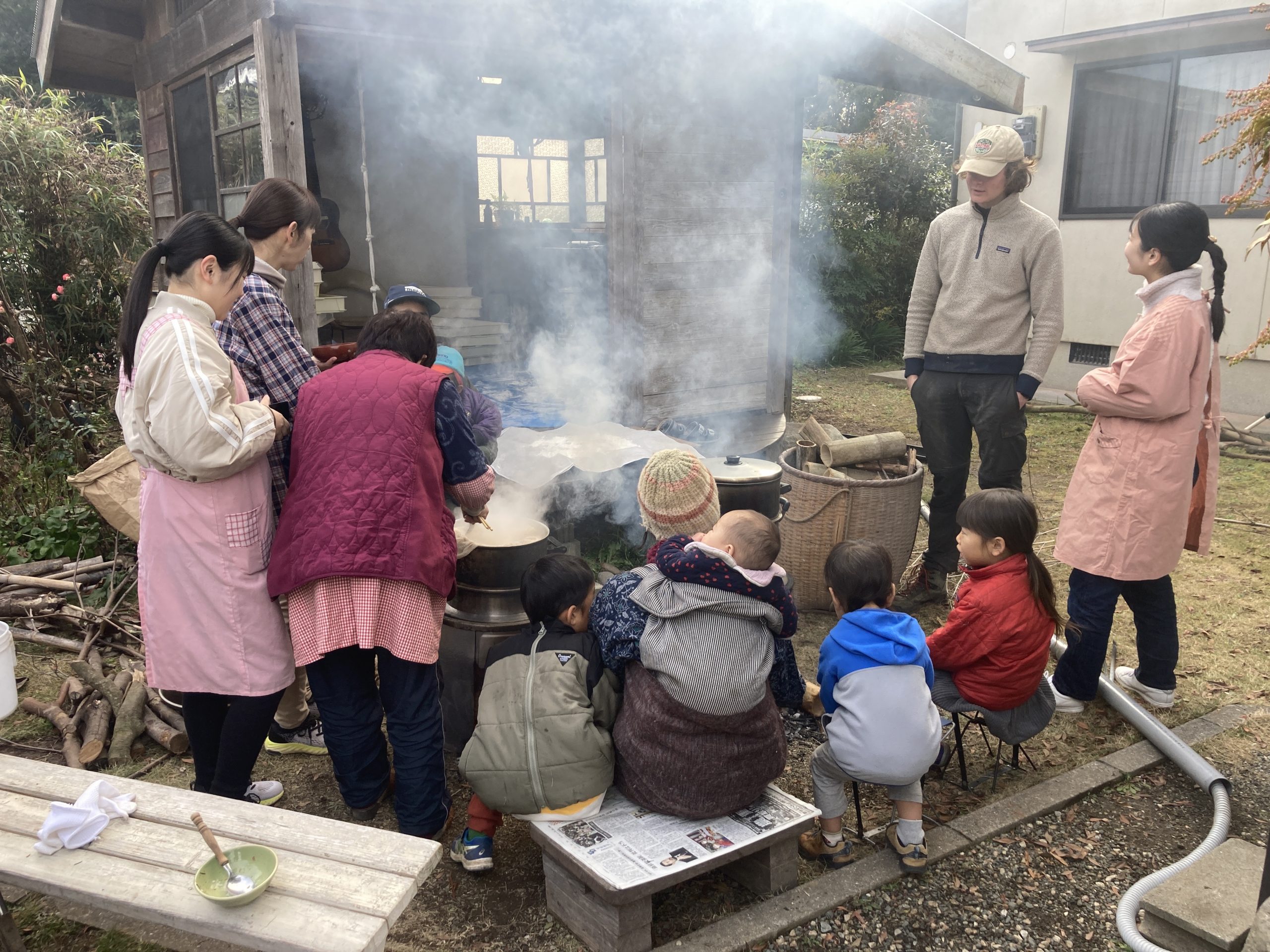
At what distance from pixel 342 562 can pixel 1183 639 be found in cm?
421

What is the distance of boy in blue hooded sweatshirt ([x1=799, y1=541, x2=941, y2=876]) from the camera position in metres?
2.75

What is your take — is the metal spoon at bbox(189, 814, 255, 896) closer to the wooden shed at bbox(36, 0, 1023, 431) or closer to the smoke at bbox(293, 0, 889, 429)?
the wooden shed at bbox(36, 0, 1023, 431)

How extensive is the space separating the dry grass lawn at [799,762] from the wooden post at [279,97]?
290 cm

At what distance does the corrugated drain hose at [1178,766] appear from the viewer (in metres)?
2.59

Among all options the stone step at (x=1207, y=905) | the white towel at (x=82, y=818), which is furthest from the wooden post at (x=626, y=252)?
the white towel at (x=82, y=818)

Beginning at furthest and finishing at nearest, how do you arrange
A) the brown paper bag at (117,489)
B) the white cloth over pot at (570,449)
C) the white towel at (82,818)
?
the white cloth over pot at (570,449) < the brown paper bag at (117,489) < the white towel at (82,818)

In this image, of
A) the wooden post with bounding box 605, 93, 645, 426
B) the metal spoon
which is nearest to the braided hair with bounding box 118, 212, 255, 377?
the metal spoon

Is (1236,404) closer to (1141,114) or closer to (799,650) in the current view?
(1141,114)

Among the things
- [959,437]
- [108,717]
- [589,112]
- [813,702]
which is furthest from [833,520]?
[589,112]

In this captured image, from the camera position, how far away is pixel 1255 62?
351 inches

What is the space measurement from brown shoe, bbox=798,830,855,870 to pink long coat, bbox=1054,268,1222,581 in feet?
5.07

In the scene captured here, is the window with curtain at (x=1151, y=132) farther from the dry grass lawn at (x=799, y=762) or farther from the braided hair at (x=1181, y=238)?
the braided hair at (x=1181, y=238)

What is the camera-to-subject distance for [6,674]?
3691mm

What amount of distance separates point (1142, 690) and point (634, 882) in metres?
2.76
